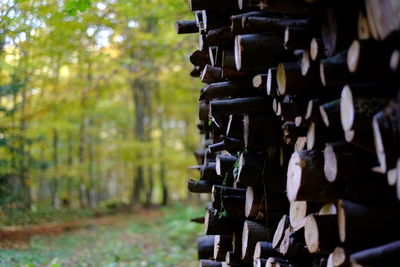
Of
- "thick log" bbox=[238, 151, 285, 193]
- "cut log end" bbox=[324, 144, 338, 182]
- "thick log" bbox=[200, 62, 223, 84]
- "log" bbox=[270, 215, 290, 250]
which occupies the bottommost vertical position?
"log" bbox=[270, 215, 290, 250]

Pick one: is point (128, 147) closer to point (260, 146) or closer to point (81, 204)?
point (81, 204)

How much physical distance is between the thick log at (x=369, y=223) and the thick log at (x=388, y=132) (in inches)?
13.6

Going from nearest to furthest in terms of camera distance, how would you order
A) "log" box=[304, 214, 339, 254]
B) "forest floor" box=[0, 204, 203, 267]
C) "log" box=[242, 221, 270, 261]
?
"log" box=[304, 214, 339, 254] → "log" box=[242, 221, 270, 261] → "forest floor" box=[0, 204, 203, 267]

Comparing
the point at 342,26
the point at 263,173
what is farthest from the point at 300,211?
the point at 342,26

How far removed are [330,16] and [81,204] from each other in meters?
21.7

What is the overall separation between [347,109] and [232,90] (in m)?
1.66

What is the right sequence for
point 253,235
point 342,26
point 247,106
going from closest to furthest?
point 342,26
point 247,106
point 253,235

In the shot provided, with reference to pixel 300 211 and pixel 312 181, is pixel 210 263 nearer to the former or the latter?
pixel 300 211

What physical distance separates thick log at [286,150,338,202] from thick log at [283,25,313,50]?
65 cm

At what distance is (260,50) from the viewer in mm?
3164

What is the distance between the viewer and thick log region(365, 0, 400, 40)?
6.48 feet

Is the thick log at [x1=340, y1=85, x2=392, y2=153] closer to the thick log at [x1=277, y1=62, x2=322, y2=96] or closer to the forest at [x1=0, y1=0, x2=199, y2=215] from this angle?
the thick log at [x1=277, y1=62, x2=322, y2=96]

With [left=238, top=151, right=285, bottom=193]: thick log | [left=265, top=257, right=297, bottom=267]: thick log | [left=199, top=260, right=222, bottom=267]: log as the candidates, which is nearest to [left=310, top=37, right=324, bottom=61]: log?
[left=238, top=151, right=285, bottom=193]: thick log

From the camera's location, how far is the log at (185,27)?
476cm
